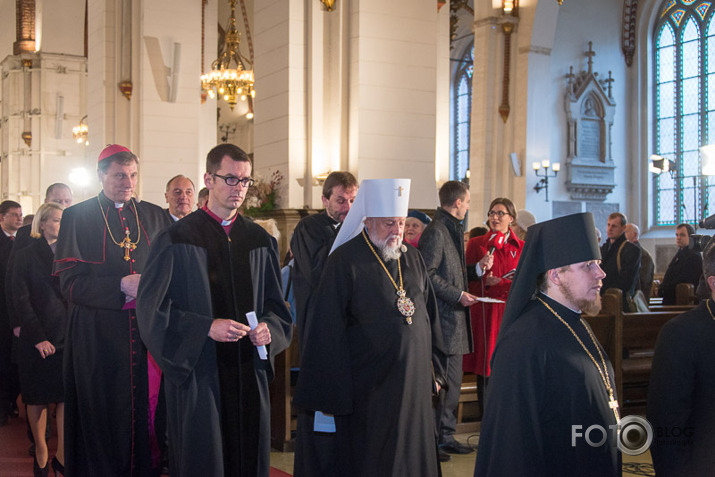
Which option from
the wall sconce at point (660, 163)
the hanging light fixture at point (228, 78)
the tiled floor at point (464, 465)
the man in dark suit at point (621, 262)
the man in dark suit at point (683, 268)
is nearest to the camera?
the tiled floor at point (464, 465)

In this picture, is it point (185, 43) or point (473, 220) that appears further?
point (473, 220)

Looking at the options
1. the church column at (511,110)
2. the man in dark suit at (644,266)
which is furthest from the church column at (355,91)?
the church column at (511,110)

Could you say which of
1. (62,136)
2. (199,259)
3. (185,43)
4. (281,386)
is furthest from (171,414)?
(62,136)

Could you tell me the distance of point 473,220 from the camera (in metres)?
18.0

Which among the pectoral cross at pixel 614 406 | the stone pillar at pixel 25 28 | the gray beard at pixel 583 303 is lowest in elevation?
the pectoral cross at pixel 614 406

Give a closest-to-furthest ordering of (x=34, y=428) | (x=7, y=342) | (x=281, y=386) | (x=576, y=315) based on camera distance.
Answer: (x=576, y=315), (x=34, y=428), (x=281, y=386), (x=7, y=342)

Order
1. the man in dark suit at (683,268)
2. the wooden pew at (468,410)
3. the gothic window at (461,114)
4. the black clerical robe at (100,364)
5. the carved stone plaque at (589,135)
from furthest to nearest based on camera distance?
1. the gothic window at (461,114)
2. the carved stone plaque at (589,135)
3. the man in dark suit at (683,268)
4. the wooden pew at (468,410)
5. the black clerical robe at (100,364)

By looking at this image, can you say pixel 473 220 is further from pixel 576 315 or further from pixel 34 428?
pixel 576 315

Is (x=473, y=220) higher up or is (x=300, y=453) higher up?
(x=473, y=220)

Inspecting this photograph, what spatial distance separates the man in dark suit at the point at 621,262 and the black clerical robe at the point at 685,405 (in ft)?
16.6

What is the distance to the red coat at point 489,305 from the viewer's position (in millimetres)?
6633

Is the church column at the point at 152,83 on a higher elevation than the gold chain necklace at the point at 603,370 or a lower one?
higher

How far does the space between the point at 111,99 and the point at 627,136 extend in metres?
13.1

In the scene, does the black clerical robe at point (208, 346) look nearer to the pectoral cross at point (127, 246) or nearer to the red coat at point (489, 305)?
the pectoral cross at point (127, 246)
